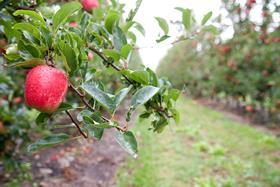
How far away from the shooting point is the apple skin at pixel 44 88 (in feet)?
2.87

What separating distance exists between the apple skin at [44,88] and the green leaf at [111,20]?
272mm

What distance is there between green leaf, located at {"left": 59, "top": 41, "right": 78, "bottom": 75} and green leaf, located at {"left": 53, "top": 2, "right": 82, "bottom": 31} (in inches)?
2.0

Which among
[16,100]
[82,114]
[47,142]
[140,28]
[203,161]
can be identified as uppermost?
[140,28]

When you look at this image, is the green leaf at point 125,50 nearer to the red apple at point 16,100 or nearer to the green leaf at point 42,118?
the green leaf at point 42,118

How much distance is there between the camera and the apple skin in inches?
34.4

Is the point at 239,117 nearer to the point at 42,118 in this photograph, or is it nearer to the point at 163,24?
the point at 163,24

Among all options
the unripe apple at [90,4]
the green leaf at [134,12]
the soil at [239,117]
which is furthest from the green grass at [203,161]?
the green leaf at [134,12]

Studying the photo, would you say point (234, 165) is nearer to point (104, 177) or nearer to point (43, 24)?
point (104, 177)

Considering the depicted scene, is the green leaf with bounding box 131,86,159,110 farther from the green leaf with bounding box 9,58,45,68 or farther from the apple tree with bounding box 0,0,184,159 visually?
the green leaf with bounding box 9,58,45,68

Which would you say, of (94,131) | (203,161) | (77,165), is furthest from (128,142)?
(203,161)

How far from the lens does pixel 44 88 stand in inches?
34.5

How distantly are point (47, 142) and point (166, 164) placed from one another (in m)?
3.43

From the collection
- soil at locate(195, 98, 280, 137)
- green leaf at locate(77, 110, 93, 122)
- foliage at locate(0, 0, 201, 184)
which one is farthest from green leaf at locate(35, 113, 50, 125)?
soil at locate(195, 98, 280, 137)

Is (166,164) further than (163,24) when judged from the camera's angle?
Yes
